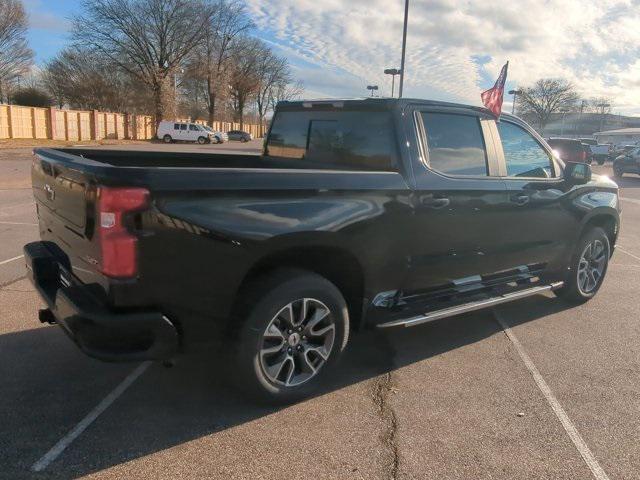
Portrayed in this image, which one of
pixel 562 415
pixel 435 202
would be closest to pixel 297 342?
pixel 435 202

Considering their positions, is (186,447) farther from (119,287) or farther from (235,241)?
(235,241)

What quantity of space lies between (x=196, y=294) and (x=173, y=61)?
56.9 metres

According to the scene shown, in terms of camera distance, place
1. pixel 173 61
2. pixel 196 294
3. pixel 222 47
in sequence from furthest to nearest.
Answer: pixel 222 47 → pixel 173 61 → pixel 196 294

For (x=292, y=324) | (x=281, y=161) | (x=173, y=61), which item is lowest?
(x=292, y=324)

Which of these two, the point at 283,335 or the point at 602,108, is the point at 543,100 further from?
the point at 283,335

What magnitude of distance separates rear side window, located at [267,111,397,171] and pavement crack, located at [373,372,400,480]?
1499mm

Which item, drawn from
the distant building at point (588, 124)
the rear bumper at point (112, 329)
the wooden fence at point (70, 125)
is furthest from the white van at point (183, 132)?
the distant building at point (588, 124)

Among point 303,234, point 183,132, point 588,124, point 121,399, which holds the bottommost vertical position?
point 121,399

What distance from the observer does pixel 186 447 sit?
3.00m

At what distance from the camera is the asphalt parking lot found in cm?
289

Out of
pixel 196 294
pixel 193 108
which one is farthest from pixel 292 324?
pixel 193 108

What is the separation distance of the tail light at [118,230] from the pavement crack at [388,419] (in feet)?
5.44

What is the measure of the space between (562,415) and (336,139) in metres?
2.56

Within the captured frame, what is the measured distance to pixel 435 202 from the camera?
3953 millimetres
